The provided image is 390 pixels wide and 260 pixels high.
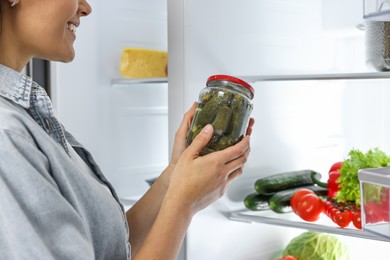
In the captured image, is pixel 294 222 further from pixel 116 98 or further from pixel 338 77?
pixel 116 98

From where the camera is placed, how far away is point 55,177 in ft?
3.22

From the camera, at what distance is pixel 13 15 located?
1067 millimetres

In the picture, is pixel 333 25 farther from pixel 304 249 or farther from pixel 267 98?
pixel 304 249

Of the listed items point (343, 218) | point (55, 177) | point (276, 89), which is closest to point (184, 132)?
point (55, 177)

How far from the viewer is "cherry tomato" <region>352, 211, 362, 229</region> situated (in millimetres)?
1554

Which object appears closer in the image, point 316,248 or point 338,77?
point 338,77

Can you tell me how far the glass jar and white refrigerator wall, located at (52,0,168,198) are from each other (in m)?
0.84

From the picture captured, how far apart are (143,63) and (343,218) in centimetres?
91

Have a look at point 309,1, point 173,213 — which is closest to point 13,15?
point 173,213

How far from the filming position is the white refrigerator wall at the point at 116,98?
198 cm

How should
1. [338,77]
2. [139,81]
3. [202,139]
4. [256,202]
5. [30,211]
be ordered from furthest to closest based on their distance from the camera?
[139,81] → [256,202] → [338,77] → [202,139] → [30,211]

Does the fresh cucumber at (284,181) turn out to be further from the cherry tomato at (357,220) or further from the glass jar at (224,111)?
the glass jar at (224,111)

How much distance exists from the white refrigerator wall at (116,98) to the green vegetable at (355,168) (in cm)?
82

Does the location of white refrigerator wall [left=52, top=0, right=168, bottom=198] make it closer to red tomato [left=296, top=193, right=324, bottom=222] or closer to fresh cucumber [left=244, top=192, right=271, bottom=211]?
fresh cucumber [left=244, top=192, right=271, bottom=211]
